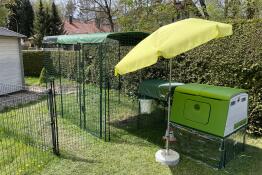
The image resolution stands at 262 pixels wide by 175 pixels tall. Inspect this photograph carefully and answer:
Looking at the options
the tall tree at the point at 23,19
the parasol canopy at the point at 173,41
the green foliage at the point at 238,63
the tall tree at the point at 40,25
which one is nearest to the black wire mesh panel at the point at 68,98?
the parasol canopy at the point at 173,41

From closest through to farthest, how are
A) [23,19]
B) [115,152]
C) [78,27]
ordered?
[115,152]
[23,19]
[78,27]

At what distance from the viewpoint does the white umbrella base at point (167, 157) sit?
4.63 metres

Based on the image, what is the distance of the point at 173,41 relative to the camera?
3.85 m

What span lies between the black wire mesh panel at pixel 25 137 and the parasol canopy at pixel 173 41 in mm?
1960

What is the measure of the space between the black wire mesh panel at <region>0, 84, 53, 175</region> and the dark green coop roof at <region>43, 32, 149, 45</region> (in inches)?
55.8

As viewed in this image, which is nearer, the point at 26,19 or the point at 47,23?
the point at 47,23

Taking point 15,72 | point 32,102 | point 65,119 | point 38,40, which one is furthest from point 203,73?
point 38,40

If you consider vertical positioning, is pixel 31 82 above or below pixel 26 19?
below

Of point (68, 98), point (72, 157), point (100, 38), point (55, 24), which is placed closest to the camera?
point (72, 157)

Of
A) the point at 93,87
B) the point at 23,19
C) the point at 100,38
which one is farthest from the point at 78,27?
the point at 100,38

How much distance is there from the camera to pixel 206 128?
4.58m

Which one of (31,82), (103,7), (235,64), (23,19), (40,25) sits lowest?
(31,82)

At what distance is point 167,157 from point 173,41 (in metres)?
2.08

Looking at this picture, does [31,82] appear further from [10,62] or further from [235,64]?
[235,64]
